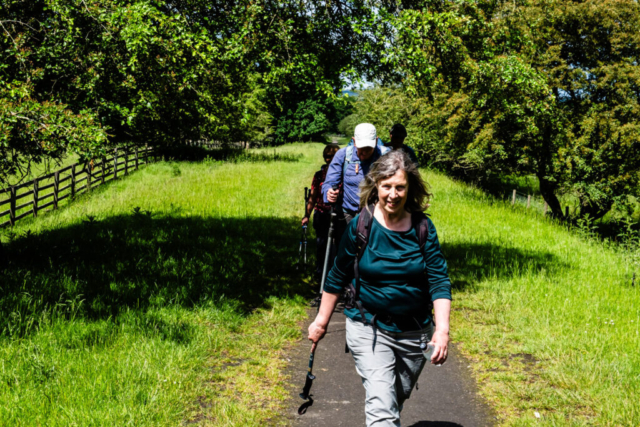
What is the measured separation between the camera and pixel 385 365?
2.95m

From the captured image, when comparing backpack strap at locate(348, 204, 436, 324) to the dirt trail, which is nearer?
backpack strap at locate(348, 204, 436, 324)

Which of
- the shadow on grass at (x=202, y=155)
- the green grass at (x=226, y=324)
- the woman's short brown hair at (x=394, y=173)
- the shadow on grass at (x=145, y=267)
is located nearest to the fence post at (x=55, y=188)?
the shadow on grass at (x=145, y=267)

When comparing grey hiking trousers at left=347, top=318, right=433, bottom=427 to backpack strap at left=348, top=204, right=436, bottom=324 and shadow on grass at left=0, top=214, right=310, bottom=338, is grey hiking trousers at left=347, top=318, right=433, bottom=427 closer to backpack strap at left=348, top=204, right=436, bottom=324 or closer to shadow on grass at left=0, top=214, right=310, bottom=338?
backpack strap at left=348, top=204, right=436, bottom=324

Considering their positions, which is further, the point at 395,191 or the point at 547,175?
the point at 547,175

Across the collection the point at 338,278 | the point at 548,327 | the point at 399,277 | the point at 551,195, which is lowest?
the point at 548,327

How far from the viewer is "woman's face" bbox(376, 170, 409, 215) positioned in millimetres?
2855

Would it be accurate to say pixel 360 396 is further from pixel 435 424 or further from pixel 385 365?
pixel 385 365

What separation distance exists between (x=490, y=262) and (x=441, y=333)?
680 cm

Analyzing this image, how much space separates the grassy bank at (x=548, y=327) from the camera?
167 inches

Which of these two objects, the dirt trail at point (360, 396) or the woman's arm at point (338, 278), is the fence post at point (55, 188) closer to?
the dirt trail at point (360, 396)

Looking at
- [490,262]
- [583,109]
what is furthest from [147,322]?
[583,109]

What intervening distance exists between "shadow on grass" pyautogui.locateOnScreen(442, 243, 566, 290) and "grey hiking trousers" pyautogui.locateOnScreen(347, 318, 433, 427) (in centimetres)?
505

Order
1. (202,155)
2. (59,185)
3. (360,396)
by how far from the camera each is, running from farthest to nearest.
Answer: (202,155) < (59,185) < (360,396)

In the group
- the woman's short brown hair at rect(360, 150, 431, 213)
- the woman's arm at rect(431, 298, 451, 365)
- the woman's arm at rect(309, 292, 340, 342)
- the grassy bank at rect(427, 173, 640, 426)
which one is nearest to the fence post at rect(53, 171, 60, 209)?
the grassy bank at rect(427, 173, 640, 426)
